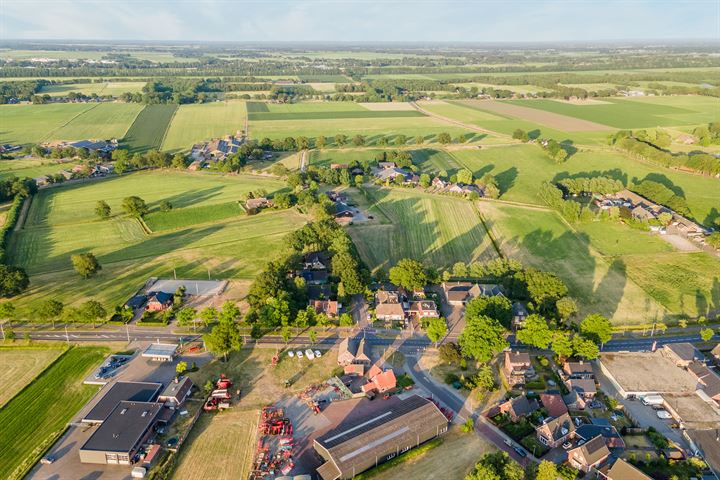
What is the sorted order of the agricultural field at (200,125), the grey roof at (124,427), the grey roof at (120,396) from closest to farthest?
the grey roof at (124,427)
the grey roof at (120,396)
the agricultural field at (200,125)

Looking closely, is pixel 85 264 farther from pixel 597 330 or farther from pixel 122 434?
pixel 597 330

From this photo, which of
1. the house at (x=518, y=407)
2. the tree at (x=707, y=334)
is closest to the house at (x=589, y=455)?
the house at (x=518, y=407)

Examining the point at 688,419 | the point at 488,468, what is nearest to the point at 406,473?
the point at 488,468

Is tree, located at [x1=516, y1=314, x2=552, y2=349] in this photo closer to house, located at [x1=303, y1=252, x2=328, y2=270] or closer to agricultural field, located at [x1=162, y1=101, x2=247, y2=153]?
house, located at [x1=303, y1=252, x2=328, y2=270]

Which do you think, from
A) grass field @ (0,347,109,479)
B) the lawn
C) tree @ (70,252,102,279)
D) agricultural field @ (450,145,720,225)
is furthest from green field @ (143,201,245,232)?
agricultural field @ (450,145,720,225)

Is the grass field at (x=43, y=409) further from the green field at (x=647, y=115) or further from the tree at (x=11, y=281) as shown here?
the green field at (x=647, y=115)

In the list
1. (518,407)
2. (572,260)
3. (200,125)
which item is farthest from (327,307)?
(200,125)
